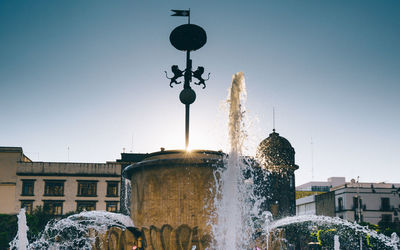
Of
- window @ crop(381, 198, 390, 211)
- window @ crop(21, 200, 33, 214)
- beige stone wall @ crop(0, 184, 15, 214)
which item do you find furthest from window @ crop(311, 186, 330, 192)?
beige stone wall @ crop(0, 184, 15, 214)

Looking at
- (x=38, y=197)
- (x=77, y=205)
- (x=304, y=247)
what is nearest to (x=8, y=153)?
(x=38, y=197)

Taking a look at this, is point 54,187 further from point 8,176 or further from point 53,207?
point 8,176

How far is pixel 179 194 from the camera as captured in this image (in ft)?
32.3

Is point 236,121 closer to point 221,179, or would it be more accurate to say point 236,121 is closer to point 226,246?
point 221,179

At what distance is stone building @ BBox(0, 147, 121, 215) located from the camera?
4741 cm

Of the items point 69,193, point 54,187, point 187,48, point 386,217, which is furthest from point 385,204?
point 187,48

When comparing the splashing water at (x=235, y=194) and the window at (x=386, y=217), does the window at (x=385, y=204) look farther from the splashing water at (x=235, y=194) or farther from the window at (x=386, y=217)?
the splashing water at (x=235, y=194)

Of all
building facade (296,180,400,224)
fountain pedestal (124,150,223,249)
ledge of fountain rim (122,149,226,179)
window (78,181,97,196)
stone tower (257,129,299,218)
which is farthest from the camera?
building facade (296,180,400,224)

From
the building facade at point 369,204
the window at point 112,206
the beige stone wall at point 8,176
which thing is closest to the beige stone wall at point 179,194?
the window at point 112,206

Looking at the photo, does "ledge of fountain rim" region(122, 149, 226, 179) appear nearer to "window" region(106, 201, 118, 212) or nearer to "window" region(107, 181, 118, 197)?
"window" region(106, 201, 118, 212)

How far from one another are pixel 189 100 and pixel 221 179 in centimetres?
268

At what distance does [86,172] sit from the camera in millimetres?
48844

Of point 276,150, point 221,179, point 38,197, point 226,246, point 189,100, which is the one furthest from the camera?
point 276,150

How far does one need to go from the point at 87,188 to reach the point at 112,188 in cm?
278
